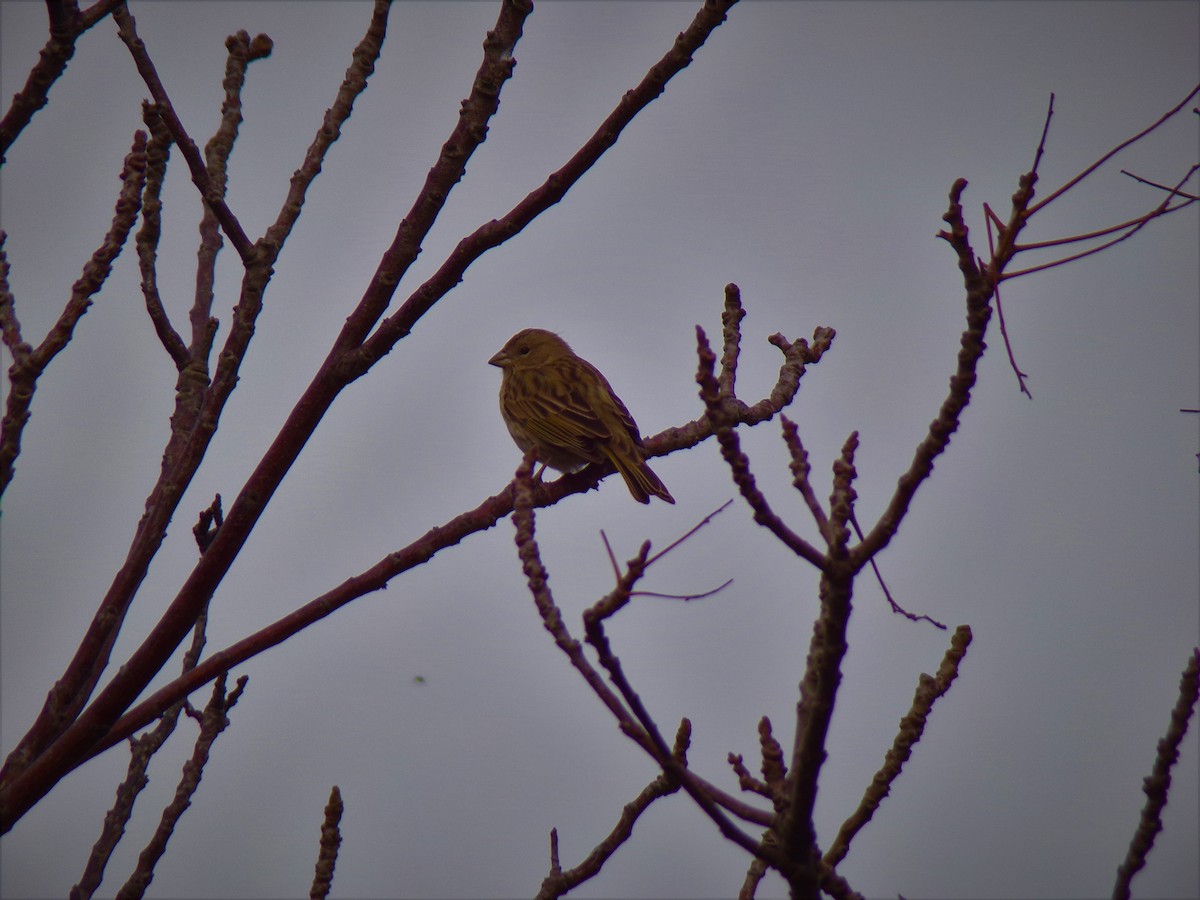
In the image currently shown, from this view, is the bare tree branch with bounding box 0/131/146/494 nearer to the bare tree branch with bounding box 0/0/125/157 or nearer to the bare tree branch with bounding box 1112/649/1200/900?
the bare tree branch with bounding box 0/0/125/157

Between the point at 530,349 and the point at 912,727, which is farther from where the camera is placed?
the point at 530,349

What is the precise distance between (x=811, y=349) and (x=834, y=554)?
2.92m

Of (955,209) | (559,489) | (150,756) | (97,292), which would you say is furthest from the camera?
(559,489)

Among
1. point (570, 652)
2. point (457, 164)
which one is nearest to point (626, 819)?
point (570, 652)

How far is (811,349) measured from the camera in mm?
4918

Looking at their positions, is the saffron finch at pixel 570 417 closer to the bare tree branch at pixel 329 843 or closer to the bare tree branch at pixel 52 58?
the bare tree branch at pixel 329 843

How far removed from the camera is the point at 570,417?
6.73 meters

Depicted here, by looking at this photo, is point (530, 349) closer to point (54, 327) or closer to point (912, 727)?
point (54, 327)

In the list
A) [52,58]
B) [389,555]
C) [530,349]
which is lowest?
[389,555]

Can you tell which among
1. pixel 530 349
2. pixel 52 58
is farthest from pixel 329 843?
pixel 530 349

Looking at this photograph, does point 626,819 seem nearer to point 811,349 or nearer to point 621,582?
point 621,582

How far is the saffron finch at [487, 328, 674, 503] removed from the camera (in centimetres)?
604

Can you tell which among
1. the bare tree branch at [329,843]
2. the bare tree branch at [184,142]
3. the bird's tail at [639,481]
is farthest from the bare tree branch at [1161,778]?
the bird's tail at [639,481]

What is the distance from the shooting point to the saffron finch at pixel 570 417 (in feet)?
19.8
